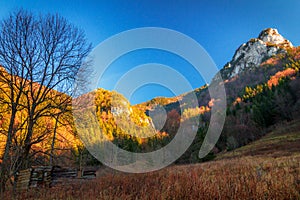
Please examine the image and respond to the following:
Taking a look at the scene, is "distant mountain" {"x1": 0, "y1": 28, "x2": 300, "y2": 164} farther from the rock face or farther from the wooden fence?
the rock face

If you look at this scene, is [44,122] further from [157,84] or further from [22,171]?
[157,84]

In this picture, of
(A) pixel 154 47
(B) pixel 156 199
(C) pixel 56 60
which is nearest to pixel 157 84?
(A) pixel 154 47

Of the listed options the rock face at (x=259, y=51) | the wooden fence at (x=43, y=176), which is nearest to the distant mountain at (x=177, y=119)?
the wooden fence at (x=43, y=176)

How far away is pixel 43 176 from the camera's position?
12047mm

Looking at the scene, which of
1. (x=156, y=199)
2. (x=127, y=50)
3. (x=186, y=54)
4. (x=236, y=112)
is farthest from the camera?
(x=236, y=112)

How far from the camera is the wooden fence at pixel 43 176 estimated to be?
37.3ft

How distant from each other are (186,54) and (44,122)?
1129 cm

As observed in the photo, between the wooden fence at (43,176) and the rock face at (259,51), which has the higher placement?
the rock face at (259,51)

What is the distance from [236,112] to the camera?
84.0 metres

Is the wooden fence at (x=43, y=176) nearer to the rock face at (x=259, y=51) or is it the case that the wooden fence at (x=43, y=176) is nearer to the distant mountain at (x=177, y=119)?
the distant mountain at (x=177, y=119)

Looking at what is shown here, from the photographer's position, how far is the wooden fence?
11383mm

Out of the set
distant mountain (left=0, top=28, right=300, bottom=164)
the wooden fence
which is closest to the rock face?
distant mountain (left=0, top=28, right=300, bottom=164)

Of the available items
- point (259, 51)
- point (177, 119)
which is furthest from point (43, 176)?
point (259, 51)

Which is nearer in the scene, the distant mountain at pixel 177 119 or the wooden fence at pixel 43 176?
the wooden fence at pixel 43 176
